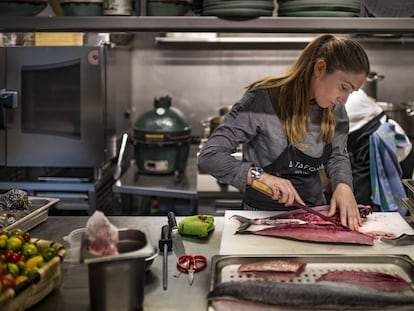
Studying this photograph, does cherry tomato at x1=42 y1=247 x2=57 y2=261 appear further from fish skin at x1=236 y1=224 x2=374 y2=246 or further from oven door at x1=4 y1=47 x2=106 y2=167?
oven door at x1=4 y1=47 x2=106 y2=167

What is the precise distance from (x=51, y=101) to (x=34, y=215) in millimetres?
1387

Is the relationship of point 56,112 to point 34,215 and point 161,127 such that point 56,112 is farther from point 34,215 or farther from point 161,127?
point 34,215

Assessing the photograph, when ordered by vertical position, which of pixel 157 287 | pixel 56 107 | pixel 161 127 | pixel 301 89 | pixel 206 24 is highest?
pixel 206 24

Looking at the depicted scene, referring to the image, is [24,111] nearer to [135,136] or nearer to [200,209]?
[135,136]

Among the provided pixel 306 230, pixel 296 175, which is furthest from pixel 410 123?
pixel 306 230

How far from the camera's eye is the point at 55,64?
339 centimetres

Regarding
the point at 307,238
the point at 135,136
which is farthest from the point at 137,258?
the point at 135,136

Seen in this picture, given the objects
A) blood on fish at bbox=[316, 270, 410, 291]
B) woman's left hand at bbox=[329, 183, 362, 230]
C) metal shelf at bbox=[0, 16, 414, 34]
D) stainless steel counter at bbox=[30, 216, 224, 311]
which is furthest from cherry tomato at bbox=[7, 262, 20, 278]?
woman's left hand at bbox=[329, 183, 362, 230]

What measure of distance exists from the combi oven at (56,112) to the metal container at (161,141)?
0.28m

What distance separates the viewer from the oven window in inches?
135

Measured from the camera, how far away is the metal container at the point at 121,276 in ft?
4.86

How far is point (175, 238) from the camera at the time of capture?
2117mm

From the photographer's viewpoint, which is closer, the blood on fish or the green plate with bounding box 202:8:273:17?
the blood on fish

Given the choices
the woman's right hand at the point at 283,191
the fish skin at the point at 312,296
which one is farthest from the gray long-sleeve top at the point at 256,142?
the fish skin at the point at 312,296
